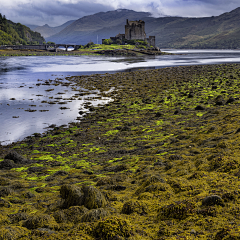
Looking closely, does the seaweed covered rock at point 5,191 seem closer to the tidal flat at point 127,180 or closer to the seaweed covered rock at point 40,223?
the tidal flat at point 127,180

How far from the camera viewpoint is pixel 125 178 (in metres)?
8.05

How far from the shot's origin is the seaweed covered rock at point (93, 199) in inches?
222

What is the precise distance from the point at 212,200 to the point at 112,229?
215cm

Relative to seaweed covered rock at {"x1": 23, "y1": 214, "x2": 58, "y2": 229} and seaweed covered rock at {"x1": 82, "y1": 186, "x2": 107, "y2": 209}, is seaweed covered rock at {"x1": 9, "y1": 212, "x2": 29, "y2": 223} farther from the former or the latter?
seaweed covered rock at {"x1": 82, "y1": 186, "x2": 107, "y2": 209}

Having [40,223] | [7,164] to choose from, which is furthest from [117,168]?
[7,164]

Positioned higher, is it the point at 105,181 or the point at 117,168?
the point at 105,181

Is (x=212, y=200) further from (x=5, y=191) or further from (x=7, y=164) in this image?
(x=7, y=164)

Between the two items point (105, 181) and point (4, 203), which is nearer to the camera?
point (4, 203)

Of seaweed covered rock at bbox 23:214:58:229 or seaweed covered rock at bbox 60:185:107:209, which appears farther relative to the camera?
seaweed covered rock at bbox 60:185:107:209

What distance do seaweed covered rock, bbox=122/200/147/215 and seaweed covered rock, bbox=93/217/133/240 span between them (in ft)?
2.83

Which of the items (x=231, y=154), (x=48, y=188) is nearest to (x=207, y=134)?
(x=231, y=154)

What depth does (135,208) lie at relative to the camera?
5.24m

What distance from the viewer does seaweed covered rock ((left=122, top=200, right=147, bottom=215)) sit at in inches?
203

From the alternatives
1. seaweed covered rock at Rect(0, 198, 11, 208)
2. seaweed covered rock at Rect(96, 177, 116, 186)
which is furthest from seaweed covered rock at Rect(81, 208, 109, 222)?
seaweed covered rock at Rect(0, 198, 11, 208)
